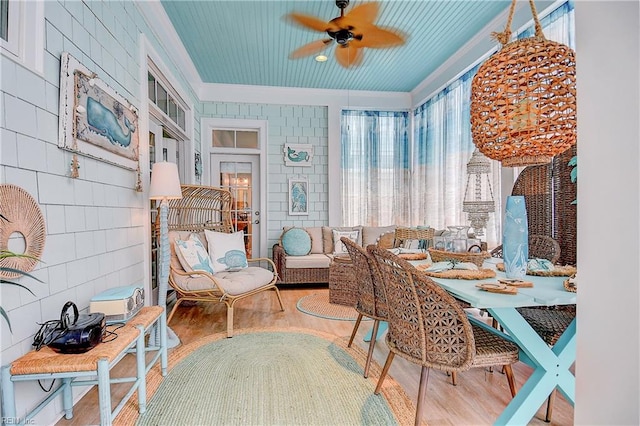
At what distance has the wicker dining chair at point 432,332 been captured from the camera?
1.50m

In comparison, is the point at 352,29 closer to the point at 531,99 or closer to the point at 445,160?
the point at 531,99

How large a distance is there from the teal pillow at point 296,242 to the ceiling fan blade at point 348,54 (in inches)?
99.6

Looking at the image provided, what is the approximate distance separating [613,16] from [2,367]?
2170 millimetres

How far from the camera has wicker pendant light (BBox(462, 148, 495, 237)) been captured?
379 cm

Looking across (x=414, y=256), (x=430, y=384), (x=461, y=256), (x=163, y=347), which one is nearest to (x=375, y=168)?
(x=414, y=256)

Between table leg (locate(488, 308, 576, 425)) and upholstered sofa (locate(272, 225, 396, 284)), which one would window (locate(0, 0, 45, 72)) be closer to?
table leg (locate(488, 308, 576, 425))

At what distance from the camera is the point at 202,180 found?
18.7ft

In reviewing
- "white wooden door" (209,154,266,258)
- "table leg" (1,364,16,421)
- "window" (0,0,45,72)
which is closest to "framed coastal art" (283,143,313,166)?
"white wooden door" (209,154,266,258)

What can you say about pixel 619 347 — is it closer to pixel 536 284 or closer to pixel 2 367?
pixel 536 284

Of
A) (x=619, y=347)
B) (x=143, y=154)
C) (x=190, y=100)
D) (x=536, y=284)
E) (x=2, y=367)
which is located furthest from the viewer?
(x=190, y=100)

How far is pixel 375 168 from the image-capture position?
6180 mm

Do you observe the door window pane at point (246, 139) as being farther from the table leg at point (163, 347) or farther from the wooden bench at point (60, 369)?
the wooden bench at point (60, 369)

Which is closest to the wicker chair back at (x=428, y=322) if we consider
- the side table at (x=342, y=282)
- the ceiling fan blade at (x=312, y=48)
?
the side table at (x=342, y=282)

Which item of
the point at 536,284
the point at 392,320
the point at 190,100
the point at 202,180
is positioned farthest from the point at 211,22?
the point at 536,284
